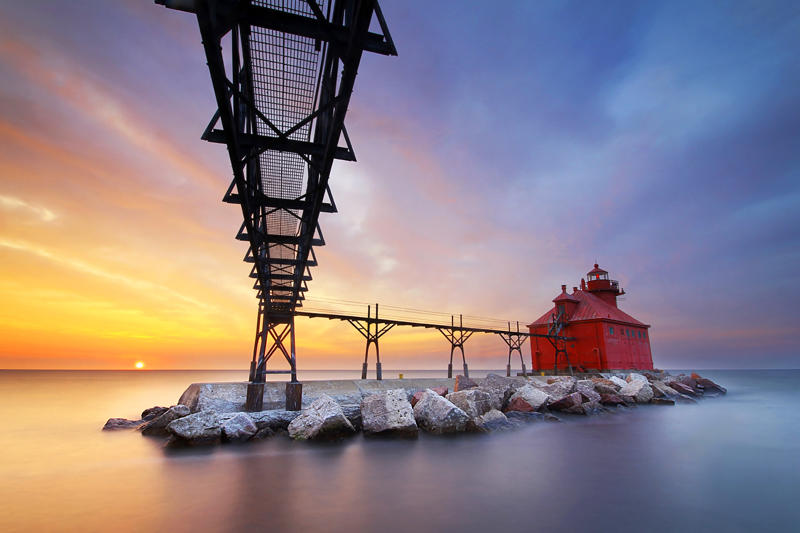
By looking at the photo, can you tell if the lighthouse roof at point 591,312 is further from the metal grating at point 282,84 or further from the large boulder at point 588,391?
the metal grating at point 282,84

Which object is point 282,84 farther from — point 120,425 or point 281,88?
point 120,425

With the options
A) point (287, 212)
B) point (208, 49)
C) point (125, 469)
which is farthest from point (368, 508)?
point (208, 49)

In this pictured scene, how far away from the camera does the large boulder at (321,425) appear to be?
10.7 m

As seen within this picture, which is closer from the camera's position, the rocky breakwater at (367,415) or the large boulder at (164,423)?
the rocky breakwater at (367,415)

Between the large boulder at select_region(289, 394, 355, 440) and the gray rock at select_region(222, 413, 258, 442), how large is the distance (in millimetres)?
1181

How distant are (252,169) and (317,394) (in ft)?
34.4

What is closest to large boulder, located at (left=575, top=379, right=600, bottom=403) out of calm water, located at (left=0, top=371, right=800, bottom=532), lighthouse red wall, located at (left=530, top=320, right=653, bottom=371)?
calm water, located at (left=0, top=371, right=800, bottom=532)

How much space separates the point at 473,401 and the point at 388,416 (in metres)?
3.54

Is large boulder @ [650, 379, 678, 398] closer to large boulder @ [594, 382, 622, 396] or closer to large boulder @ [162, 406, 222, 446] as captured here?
large boulder @ [594, 382, 622, 396]

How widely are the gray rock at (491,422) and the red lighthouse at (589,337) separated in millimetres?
18472

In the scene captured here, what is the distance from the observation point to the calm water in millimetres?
5656

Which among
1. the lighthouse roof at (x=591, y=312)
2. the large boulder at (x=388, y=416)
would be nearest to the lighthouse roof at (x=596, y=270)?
the lighthouse roof at (x=591, y=312)

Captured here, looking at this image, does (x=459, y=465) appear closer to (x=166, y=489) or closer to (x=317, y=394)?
(x=166, y=489)

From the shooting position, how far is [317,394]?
1442cm
